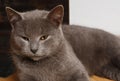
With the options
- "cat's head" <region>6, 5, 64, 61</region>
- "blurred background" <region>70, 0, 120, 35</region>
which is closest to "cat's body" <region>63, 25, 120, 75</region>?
"blurred background" <region>70, 0, 120, 35</region>

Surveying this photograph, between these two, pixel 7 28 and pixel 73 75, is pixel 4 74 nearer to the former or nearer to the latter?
pixel 7 28

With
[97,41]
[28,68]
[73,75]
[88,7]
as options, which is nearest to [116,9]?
[88,7]

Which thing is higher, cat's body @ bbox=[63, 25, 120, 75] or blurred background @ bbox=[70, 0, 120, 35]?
blurred background @ bbox=[70, 0, 120, 35]

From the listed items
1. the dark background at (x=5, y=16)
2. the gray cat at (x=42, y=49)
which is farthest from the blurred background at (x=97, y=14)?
the gray cat at (x=42, y=49)

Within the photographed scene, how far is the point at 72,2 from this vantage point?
2172mm

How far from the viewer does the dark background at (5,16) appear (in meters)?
2.14

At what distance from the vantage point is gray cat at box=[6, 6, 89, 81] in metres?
1.48

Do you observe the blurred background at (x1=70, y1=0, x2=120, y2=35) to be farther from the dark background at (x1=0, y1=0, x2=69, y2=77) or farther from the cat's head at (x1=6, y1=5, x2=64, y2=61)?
the cat's head at (x1=6, y1=5, x2=64, y2=61)

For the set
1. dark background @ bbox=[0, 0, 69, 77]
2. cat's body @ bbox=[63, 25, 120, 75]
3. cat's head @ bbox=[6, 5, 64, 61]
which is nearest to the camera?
cat's head @ bbox=[6, 5, 64, 61]

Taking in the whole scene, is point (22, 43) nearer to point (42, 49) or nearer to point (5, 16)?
point (42, 49)

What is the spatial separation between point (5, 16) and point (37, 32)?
2.66 feet

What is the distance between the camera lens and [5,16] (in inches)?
86.9

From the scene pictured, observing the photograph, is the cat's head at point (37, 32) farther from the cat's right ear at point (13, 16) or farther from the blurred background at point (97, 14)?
the blurred background at point (97, 14)

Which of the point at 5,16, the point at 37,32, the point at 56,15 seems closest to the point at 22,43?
the point at 37,32
